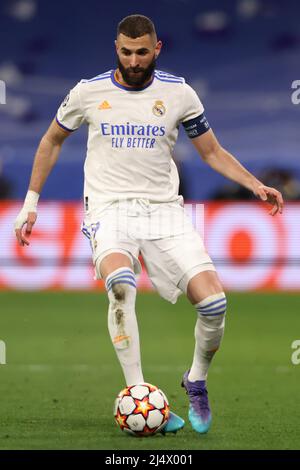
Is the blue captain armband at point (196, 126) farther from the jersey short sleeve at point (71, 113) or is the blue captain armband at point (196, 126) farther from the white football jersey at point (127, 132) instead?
the jersey short sleeve at point (71, 113)

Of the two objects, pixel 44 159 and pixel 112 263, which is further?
pixel 44 159

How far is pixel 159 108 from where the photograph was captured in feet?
21.7

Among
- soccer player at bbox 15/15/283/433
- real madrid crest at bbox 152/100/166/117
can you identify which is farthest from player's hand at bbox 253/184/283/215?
real madrid crest at bbox 152/100/166/117

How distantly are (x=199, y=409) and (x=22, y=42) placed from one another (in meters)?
14.5

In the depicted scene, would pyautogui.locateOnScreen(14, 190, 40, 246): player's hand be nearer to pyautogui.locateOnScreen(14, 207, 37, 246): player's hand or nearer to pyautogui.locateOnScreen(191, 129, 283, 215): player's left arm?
pyautogui.locateOnScreen(14, 207, 37, 246): player's hand

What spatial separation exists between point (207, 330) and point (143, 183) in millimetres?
894

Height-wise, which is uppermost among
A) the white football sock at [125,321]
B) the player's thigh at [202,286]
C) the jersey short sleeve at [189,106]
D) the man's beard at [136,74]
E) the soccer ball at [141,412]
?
the man's beard at [136,74]

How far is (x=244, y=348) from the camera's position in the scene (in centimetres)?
1084

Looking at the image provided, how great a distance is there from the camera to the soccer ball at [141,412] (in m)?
6.04

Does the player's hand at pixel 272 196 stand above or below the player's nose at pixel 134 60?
below

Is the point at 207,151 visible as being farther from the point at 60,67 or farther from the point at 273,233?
the point at 60,67

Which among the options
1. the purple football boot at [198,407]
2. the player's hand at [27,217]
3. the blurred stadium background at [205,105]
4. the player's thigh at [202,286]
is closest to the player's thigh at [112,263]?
the player's thigh at [202,286]

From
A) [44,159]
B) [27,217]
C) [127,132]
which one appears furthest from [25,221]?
[127,132]

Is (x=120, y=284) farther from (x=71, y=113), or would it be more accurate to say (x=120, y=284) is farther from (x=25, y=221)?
(x=71, y=113)
